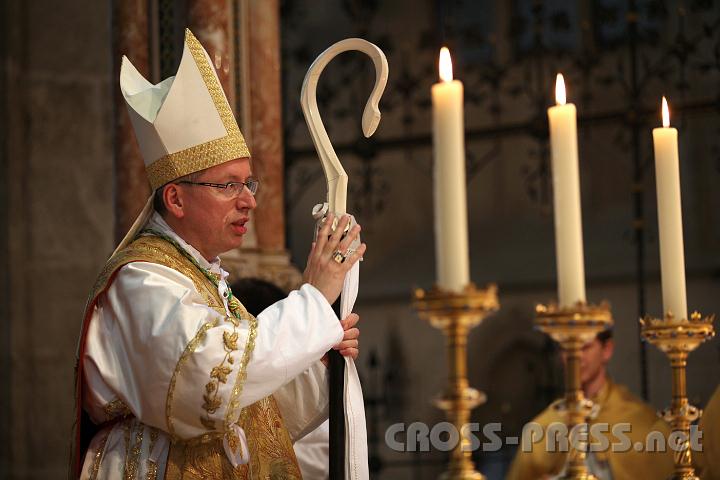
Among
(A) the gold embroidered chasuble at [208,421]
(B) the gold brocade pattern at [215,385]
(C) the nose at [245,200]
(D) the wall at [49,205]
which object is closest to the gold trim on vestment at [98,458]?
(A) the gold embroidered chasuble at [208,421]

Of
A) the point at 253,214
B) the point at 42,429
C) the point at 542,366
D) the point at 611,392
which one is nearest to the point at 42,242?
the point at 42,429

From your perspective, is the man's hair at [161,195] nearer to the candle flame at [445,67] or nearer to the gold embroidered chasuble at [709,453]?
the candle flame at [445,67]

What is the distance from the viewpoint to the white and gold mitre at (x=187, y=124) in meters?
3.33

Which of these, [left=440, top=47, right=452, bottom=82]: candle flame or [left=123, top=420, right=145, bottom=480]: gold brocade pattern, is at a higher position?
[left=440, top=47, right=452, bottom=82]: candle flame

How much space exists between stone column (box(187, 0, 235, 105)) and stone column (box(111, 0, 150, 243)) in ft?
0.80

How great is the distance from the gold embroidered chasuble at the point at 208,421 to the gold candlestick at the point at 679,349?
90cm

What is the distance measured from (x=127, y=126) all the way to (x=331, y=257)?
2923mm

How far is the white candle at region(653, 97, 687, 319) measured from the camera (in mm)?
2609

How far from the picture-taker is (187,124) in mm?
3363

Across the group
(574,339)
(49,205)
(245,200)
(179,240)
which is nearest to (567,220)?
(574,339)

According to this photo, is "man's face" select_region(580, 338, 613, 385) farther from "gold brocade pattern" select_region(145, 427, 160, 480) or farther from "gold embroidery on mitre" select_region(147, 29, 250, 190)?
"gold brocade pattern" select_region(145, 427, 160, 480)

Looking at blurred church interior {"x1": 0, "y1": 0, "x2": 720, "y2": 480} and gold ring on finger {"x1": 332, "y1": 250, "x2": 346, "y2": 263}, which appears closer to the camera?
gold ring on finger {"x1": 332, "y1": 250, "x2": 346, "y2": 263}

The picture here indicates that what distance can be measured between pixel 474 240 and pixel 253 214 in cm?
537

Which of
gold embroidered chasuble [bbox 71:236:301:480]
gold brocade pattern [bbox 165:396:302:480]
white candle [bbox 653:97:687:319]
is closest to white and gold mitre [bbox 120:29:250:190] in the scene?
gold embroidered chasuble [bbox 71:236:301:480]
